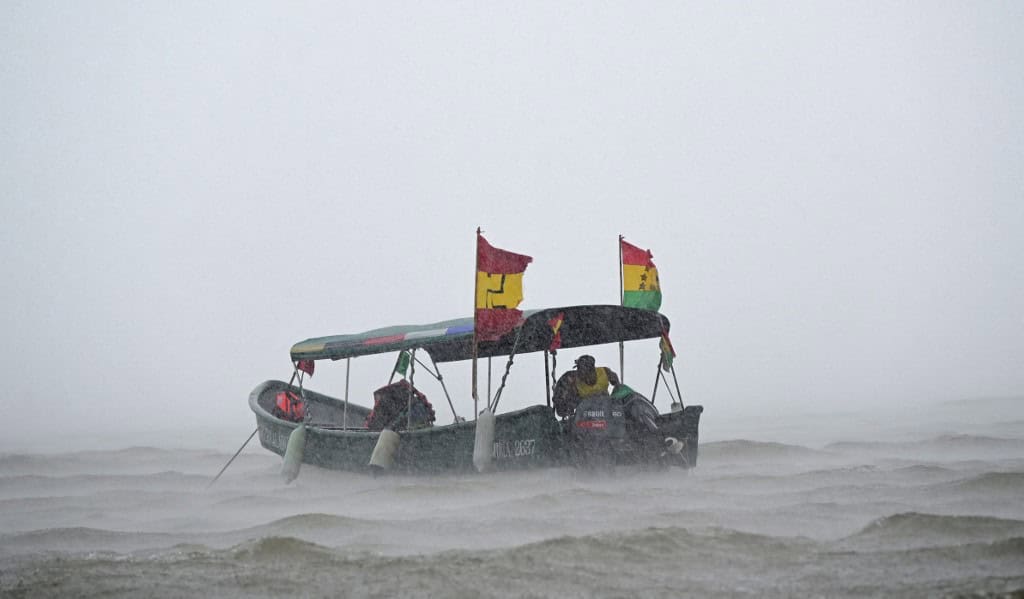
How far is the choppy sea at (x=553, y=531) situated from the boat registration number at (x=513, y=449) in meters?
0.28

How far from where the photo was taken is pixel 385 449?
444 inches

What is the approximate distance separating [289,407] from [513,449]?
7207 mm

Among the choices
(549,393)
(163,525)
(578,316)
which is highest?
(578,316)

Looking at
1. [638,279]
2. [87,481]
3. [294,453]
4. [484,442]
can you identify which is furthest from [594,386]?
[87,481]

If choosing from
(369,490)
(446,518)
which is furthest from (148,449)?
(446,518)

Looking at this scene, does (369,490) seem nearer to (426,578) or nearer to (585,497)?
(585,497)

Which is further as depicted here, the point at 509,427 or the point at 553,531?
the point at 509,427

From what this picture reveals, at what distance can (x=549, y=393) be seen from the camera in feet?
39.5

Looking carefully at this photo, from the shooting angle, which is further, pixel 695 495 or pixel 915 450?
pixel 915 450

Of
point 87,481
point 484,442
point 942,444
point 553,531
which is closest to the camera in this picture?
point 553,531

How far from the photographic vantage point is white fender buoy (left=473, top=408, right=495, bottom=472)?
1041 centimetres

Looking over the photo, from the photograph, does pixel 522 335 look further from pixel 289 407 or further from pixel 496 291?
pixel 289 407

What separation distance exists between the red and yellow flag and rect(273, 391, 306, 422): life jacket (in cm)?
684

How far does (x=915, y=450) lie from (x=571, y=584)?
9134 mm
